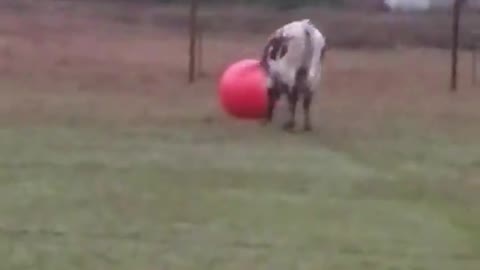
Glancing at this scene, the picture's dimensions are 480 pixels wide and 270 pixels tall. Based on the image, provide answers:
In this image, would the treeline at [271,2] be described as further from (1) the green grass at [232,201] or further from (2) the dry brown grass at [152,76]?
(1) the green grass at [232,201]

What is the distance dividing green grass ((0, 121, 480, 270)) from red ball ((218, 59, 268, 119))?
1.60m

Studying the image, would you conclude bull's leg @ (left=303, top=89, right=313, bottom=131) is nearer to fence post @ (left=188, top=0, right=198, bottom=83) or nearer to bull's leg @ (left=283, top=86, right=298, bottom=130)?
bull's leg @ (left=283, top=86, right=298, bottom=130)

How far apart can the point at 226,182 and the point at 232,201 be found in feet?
4.02

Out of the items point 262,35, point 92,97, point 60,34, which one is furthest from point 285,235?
point 262,35

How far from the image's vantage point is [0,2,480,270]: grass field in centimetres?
989

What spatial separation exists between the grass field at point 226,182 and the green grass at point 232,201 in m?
0.02

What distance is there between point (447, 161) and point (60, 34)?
79.0 feet

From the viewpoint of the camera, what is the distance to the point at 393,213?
1177cm

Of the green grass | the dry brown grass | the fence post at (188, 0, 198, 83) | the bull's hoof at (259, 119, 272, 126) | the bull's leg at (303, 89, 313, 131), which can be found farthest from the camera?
the fence post at (188, 0, 198, 83)

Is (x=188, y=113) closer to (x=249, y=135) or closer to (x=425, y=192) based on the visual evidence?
(x=249, y=135)

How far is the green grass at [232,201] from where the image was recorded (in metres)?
9.75

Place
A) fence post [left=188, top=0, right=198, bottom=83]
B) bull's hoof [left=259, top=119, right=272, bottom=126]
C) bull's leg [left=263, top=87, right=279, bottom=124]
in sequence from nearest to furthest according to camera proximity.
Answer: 1. bull's leg [left=263, top=87, right=279, bottom=124]
2. bull's hoof [left=259, top=119, right=272, bottom=126]
3. fence post [left=188, top=0, right=198, bottom=83]

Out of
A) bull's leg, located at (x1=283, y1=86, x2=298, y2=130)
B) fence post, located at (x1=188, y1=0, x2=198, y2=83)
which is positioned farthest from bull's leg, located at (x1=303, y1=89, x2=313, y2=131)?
fence post, located at (x1=188, y1=0, x2=198, y2=83)

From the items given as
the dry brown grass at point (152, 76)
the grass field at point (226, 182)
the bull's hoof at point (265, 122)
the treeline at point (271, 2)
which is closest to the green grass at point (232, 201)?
the grass field at point (226, 182)
